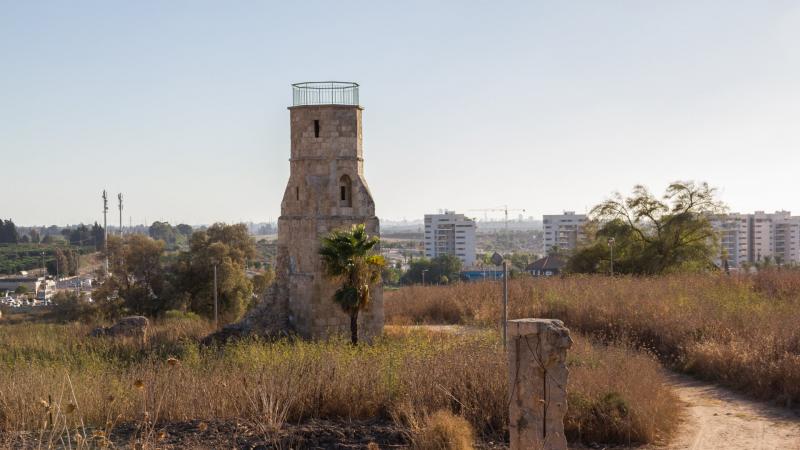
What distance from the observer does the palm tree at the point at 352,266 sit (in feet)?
62.7

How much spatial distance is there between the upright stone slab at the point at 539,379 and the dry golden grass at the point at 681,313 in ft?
21.5

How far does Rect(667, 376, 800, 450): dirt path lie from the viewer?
1180cm

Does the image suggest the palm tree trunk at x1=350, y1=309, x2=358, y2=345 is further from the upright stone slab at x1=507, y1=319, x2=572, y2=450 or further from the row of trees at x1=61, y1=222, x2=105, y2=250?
the row of trees at x1=61, y1=222, x2=105, y2=250

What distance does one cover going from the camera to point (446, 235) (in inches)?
6127

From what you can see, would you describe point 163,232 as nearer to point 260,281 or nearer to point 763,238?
point 763,238

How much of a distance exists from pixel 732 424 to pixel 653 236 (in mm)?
22021

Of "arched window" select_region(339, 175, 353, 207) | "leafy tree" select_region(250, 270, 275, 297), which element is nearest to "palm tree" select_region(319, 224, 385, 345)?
"arched window" select_region(339, 175, 353, 207)

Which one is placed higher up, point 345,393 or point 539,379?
point 539,379

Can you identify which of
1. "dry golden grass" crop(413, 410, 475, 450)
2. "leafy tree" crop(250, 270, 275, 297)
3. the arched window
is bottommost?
"dry golden grass" crop(413, 410, 475, 450)

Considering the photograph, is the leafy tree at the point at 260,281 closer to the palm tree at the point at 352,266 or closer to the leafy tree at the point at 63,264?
the palm tree at the point at 352,266

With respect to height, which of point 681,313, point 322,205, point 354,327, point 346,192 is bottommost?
point 354,327

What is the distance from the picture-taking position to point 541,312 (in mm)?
22688

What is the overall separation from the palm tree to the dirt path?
300 inches

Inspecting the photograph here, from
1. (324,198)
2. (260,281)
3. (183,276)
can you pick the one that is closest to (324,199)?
(324,198)
